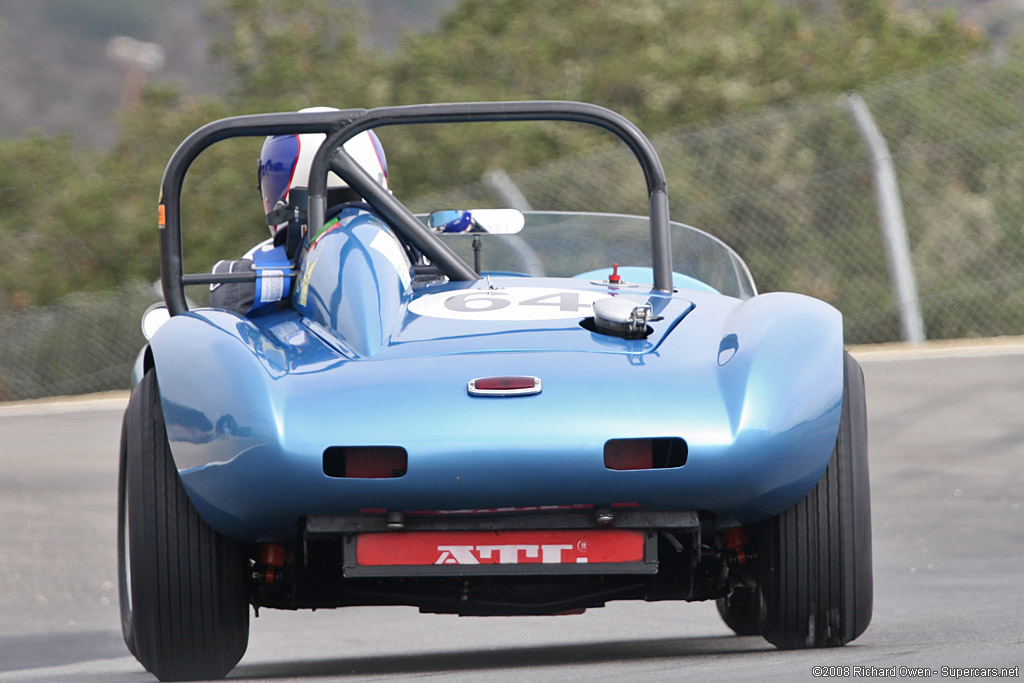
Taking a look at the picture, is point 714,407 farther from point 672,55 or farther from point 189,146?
point 672,55

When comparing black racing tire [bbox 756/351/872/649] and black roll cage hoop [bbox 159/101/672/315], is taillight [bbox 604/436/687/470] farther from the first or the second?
black roll cage hoop [bbox 159/101/672/315]

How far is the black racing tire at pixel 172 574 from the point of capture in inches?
148

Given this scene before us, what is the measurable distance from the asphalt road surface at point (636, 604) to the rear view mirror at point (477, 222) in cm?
132

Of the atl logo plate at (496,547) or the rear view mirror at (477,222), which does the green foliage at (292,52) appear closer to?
the rear view mirror at (477,222)

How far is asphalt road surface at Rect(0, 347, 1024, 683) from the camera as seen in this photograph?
380 centimetres

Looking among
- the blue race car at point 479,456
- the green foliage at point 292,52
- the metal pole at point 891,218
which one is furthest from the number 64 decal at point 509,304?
the green foliage at point 292,52

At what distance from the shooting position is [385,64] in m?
26.2

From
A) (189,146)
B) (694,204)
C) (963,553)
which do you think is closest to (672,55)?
(694,204)

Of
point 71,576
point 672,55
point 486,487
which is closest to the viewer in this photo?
point 486,487

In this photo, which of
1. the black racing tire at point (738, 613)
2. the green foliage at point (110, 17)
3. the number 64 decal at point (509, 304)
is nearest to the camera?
the number 64 decal at point (509, 304)

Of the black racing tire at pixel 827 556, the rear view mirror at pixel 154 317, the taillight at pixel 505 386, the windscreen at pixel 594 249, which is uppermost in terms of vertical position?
the windscreen at pixel 594 249

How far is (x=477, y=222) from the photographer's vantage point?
488 cm

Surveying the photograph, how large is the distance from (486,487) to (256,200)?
1781 centimetres

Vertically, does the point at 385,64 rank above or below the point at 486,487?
above
